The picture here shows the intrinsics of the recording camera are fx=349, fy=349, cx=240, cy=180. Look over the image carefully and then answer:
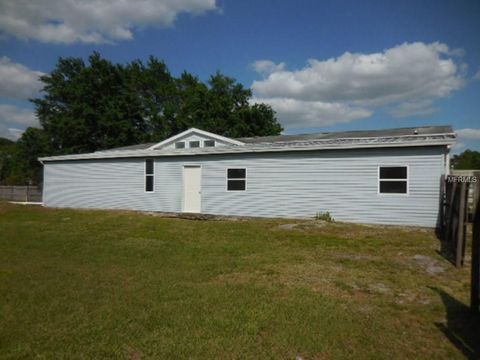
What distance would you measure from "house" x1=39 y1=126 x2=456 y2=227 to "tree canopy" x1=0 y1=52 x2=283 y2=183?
1874cm

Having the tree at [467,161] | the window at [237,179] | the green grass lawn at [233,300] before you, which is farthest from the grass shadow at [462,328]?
the tree at [467,161]

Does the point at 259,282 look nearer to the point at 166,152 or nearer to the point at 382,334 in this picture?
the point at 382,334

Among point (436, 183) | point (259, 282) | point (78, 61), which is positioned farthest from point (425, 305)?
point (78, 61)

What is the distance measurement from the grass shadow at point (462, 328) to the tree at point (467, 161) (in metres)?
49.2

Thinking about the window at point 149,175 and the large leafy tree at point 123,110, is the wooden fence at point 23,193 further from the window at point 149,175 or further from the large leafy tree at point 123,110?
the window at point 149,175

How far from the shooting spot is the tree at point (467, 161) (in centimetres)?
4797

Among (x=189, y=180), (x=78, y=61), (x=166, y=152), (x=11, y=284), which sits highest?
(x=78, y=61)

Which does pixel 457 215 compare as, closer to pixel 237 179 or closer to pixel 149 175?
pixel 237 179

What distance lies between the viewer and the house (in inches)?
433

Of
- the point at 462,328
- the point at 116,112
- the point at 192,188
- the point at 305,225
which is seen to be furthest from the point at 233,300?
the point at 116,112

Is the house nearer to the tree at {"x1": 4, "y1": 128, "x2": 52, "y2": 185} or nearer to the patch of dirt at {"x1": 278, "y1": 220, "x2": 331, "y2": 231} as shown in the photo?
the patch of dirt at {"x1": 278, "y1": 220, "x2": 331, "y2": 231}

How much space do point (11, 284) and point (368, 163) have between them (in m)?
10.3

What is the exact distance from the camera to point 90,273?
599 cm

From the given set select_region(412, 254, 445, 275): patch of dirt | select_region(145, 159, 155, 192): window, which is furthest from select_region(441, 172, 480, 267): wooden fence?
select_region(145, 159, 155, 192): window
